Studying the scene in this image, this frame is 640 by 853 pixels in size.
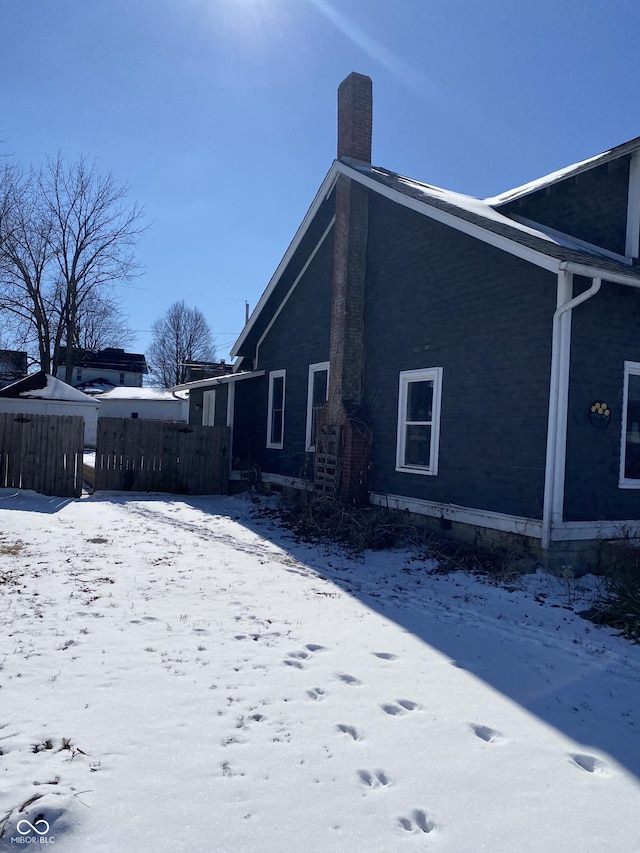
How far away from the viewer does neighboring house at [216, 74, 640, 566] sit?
8.04 metres

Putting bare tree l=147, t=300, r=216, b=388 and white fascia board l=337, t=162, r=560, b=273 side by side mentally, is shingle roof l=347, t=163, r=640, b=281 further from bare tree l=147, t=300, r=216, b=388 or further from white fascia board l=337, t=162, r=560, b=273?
bare tree l=147, t=300, r=216, b=388

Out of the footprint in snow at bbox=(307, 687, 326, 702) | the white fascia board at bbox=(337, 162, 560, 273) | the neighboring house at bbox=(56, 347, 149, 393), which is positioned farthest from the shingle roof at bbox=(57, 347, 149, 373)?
the footprint in snow at bbox=(307, 687, 326, 702)

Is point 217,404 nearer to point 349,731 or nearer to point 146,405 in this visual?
point 349,731

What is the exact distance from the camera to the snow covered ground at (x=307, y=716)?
9.21 ft

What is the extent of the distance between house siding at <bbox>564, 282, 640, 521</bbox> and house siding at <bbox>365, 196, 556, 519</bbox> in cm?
39

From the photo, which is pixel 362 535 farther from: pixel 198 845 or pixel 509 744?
pixel 198 845

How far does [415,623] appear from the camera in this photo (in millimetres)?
6035

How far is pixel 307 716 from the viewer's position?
3.88 meters

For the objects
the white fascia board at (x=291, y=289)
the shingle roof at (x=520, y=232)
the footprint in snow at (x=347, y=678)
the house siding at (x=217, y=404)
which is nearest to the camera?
the footprint in snow at (x=347, y=678)

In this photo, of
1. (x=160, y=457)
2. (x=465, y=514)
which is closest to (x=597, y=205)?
(x=465, y=514)

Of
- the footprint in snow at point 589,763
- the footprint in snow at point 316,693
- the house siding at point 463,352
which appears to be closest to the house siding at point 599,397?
the house siding at point 463,352

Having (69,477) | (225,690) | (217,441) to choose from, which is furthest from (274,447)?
(225,690)

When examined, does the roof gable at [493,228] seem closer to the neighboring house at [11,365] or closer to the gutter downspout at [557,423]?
the gutter downspout at [557,423]

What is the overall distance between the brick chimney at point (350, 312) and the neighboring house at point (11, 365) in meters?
30.0
